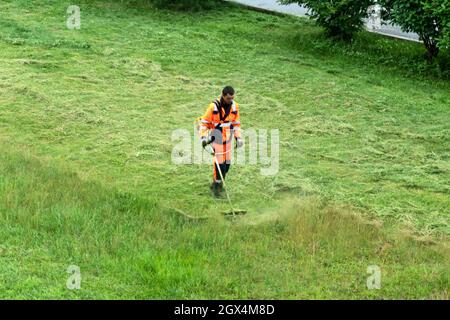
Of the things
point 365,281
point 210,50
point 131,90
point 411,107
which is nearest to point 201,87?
point 131,90

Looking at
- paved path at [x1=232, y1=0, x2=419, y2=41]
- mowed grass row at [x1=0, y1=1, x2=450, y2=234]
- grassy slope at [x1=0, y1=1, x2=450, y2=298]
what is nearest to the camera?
grassy slope at [x1=0, y1=1, x2=450, y2=298]

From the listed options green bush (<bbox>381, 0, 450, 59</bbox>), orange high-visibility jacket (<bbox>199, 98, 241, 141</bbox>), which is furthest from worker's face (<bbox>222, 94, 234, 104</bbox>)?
green bush (<bbox>381, 0, 450, 59</bbox>)

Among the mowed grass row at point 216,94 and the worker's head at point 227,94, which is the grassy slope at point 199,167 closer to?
the mowed grass row at point 216,94

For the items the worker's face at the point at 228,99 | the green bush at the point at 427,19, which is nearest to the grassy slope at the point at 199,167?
the green bush at the point at 427,19

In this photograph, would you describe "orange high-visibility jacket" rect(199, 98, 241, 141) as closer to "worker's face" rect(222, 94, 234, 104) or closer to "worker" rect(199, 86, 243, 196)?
"worker" rect(199, 86, 243, 196)

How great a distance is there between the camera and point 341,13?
50.9 ft

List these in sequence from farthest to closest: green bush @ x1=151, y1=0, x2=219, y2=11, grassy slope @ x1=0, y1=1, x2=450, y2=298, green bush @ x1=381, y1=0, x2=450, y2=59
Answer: green bush @ x1=151, y1=0, x2=219, y2=11 → green bush @ x1=381, y1=0, x2=450, y2=59 → grassy slope @ x1=0, y1=1, x2=450, y2=298

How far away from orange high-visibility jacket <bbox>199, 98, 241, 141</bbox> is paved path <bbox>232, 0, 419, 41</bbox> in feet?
29.4

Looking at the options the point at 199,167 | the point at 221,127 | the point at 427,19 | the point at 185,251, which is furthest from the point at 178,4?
the point at 185,251

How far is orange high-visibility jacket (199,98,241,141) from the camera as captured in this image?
8812mm

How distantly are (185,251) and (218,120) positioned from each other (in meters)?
2.30

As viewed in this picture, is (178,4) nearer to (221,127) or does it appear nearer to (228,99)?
(221,127)
